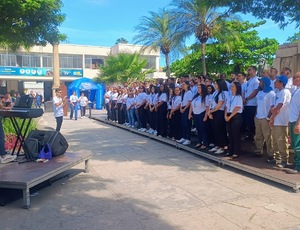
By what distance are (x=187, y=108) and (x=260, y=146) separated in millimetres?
2556

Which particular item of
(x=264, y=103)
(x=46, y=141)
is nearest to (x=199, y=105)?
(x=264, y=103)

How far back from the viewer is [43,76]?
144 feet

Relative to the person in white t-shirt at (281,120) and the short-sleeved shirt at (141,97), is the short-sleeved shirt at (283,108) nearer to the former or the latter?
the person in white t-shirt at (281,120)

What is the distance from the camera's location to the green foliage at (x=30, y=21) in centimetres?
856

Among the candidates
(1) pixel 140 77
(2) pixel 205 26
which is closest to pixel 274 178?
(2) pixel 205 26

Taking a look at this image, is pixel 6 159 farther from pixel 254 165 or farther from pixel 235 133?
pixel 254 165

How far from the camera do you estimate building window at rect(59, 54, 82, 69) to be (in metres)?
46.0

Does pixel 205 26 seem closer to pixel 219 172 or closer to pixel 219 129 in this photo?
pixel 219 129

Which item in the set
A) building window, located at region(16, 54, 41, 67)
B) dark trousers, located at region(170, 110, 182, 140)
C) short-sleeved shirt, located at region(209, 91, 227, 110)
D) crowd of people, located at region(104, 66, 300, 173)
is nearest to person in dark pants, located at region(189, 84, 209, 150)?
crowd of people, located at region(104, 66, 300, 173)

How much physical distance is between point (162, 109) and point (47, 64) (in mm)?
37501

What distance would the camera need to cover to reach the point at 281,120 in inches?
246

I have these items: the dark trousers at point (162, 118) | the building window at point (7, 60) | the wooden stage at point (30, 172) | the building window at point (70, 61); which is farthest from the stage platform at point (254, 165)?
the building window at point (70, 61)

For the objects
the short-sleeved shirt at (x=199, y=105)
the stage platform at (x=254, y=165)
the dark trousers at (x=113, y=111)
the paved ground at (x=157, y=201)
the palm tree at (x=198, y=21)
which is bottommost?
the paved ground at (x=157, y=201)

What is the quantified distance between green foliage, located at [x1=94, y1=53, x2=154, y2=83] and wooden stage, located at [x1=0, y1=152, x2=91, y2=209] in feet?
79.4
